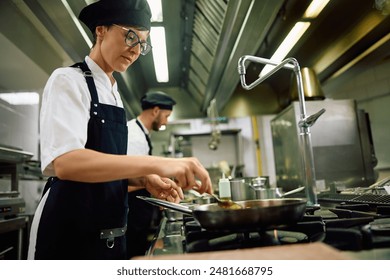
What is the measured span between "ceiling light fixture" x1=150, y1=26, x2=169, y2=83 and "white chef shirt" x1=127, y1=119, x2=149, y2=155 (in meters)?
0.46

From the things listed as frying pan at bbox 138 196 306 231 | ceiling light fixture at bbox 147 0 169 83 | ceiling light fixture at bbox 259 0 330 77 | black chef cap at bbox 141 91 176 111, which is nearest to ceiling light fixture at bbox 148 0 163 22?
ceiling light fixture at bbox 147 0 169 83

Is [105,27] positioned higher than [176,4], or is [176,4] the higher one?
[176,4]

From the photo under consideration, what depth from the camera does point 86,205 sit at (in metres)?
0.81

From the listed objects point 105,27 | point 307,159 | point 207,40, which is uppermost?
point 207,40

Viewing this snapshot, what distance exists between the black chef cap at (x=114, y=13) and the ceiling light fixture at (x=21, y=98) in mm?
953

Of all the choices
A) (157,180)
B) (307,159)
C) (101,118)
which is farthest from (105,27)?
(307,159)

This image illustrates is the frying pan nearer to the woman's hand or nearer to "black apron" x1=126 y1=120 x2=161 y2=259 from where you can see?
the woman's hand

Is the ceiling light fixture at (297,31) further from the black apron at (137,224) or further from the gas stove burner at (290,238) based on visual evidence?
the gas stove burner at (290,238)

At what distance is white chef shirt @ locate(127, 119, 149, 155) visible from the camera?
6.07 ft

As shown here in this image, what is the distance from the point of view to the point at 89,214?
810mm

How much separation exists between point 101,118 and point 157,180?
27cm

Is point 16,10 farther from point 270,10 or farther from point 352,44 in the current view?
point 352,44
